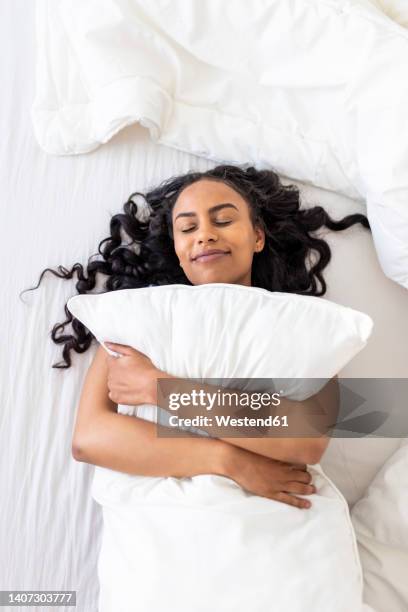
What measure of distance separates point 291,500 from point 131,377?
33cm

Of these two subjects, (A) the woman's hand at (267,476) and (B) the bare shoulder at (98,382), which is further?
(B) the bare shoulder at (98,382)

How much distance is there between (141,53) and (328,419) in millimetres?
874

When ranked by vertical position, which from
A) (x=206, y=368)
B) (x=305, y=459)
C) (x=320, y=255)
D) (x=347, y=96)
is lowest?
(x=305, y=459)

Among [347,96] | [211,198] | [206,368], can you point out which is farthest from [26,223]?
[347,96]

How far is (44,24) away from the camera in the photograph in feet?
4.72

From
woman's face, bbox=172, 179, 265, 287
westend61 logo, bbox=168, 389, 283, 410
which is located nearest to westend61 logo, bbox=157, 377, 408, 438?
westend61 logo, bbox=168, 389, 283, 410

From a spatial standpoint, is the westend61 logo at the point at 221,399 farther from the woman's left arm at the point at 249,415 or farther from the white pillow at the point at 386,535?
the white pillow at the point at 386,535

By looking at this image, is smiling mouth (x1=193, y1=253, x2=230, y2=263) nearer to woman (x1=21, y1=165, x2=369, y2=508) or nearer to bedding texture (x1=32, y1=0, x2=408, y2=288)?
woman (x1=21, y1=165, x2=369, y2=508)

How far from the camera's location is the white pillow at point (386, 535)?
1.04 m

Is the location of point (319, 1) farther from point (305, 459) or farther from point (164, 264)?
point (305, 459)

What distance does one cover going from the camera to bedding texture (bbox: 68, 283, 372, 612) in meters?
0.92

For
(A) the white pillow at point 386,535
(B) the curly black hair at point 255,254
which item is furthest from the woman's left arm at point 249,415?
(B) the curly black hair at point 255,254

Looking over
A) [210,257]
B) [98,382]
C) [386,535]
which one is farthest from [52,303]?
[386,535]

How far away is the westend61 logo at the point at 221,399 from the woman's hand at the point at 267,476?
0.24ft
